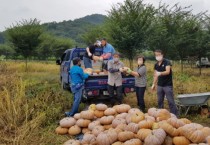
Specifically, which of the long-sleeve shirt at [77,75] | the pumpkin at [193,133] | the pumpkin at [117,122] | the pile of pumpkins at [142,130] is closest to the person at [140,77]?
the long-sleeve shirt at [77,75]

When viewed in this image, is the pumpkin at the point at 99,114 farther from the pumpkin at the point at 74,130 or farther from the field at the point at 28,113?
the field at the point at 28,113

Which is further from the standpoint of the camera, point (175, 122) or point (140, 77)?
point (140, 77)

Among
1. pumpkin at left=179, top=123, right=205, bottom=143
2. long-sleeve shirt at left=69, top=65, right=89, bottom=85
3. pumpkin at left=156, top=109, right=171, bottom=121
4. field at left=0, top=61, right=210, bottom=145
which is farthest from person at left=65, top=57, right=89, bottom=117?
pumpkin at left=179, top=123, right=205, bottom=143

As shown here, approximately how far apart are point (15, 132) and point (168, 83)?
4.65 meters

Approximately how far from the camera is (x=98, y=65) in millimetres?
14289

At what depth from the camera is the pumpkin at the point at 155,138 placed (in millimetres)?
6699

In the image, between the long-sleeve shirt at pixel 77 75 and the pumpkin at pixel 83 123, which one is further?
the long-sleeve shirt at pixel 77 75

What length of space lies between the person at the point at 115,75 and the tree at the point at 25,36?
966 inches

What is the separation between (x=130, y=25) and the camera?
22.7m

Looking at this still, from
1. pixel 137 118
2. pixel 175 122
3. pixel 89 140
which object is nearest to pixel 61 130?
pixel 89 140

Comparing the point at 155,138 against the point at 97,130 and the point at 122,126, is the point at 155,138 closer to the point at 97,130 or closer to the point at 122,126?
the point at 122,126

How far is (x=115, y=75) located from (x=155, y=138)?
5510mm

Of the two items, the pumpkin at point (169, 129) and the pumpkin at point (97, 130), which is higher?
the pumpkin at point (169, 129)

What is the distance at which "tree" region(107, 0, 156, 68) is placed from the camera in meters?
22.5
